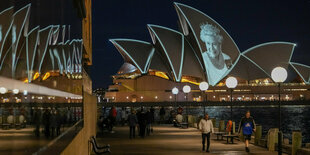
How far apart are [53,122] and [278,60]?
77051 mm

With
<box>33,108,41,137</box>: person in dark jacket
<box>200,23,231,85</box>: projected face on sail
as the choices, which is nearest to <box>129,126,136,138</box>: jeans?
<box>33,108,41,137</box>: person in dark jacket

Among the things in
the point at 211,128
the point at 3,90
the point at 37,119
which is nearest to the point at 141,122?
the point at 211,128

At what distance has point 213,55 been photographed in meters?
72.7

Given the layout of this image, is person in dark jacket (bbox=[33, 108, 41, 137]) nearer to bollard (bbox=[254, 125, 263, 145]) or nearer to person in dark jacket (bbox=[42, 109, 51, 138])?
person in dark jacket (bbox=[42, 109, 51, 138])

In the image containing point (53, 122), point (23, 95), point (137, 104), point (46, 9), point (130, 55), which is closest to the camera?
point (23, 95)

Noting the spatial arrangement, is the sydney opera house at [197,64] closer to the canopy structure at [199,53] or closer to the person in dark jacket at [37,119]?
the canopy structure at [199,53]

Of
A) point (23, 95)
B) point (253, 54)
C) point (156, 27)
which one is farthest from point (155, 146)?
point (253, 54)

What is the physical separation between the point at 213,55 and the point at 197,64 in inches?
124

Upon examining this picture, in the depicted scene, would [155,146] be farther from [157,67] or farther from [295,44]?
[295,44]

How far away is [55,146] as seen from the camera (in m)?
3.16

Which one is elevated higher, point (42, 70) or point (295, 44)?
point (295, 44)

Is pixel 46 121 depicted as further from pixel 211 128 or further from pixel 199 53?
pixel 199 53

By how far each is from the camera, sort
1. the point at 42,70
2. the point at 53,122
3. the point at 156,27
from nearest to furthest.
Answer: the point at 42,70, the point at 53,122, the point at 156,27

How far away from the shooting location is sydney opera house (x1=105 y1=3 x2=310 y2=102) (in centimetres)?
6544
